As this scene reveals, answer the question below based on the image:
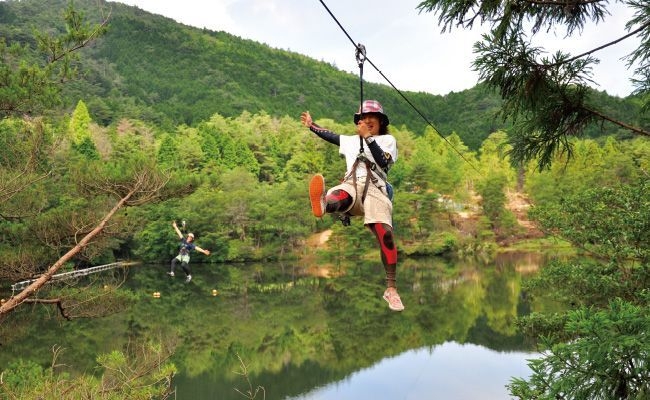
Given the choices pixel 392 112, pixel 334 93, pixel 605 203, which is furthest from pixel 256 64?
pixel 605 203

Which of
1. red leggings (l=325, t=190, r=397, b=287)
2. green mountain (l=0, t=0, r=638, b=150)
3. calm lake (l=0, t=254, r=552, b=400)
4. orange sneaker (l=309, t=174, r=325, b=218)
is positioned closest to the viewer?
orange sneaker (l=309, t=174, r=325, b=218)

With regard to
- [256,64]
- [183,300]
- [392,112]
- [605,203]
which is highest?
[256,64]

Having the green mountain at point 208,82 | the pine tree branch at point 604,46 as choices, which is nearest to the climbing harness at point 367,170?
the pine tree branch at point 604,46

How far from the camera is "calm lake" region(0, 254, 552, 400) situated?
14.6 metres

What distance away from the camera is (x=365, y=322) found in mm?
19703

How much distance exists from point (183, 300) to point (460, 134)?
42.9 metres

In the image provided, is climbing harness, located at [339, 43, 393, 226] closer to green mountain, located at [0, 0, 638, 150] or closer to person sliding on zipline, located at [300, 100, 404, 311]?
person sliding on zipline, located at [300, 100, 404, 311]

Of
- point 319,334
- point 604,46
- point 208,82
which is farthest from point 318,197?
point 208,82

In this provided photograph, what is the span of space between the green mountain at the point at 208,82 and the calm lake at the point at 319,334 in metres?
35.6

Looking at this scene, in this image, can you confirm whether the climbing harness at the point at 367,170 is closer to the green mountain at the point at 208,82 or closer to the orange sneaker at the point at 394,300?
the orange sneaker at the point at 394,300

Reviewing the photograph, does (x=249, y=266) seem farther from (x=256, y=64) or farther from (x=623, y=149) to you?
(x=256, y=64)

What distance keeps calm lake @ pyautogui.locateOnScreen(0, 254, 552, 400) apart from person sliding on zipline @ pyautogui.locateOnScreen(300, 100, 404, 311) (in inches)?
264

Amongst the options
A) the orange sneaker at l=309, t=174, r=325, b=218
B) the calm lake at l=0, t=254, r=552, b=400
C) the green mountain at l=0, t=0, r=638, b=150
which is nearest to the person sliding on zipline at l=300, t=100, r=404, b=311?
the orange sneaker at l=309, t=174, r=325, b=218

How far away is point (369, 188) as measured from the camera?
310 centimetres
